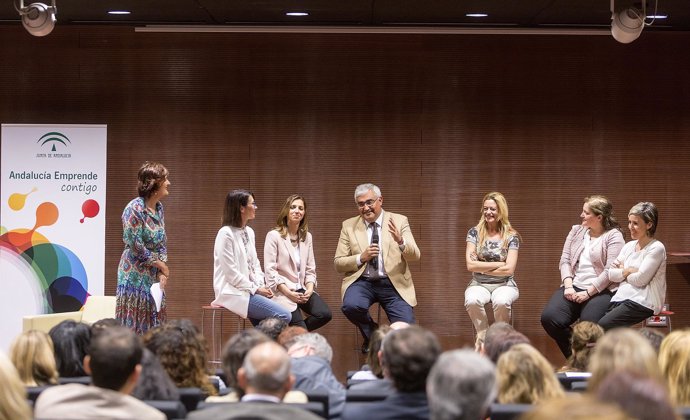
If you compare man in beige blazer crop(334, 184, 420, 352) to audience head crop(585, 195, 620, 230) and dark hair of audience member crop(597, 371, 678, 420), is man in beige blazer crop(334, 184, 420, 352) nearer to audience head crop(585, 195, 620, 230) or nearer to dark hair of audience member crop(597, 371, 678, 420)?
audience head crop(585, 195, 620, 230)

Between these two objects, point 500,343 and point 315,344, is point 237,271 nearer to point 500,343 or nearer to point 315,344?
point 315,344

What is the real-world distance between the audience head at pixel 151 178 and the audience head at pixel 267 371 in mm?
3417

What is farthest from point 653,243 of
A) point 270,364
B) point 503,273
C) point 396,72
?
point 270,364

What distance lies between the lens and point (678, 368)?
350 cm

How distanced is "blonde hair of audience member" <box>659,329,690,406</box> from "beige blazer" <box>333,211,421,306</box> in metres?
3.57

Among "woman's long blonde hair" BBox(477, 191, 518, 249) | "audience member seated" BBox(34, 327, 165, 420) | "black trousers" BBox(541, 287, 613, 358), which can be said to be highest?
"woman's long blonde hair" BBox(477, 191, 518, 249)

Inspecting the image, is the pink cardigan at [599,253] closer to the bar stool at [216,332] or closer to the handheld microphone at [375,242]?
the handheld microphone at [375,242]

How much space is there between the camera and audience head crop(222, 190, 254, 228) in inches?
260

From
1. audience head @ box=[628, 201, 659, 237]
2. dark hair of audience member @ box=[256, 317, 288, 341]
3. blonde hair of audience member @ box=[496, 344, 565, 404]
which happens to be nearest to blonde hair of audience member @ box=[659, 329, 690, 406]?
blonde hair of audience member @ box=[496, 344, 565, 404]

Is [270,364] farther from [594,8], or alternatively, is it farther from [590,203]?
[594,8]

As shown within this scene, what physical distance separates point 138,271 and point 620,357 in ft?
13.4

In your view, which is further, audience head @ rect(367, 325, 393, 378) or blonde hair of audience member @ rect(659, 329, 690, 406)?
audience head @ rect(367, 325, 393, 378)

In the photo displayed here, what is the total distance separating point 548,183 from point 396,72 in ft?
5.88

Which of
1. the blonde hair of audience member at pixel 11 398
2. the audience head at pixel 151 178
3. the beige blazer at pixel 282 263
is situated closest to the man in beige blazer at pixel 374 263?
the beige blazer at pixel 282 263
